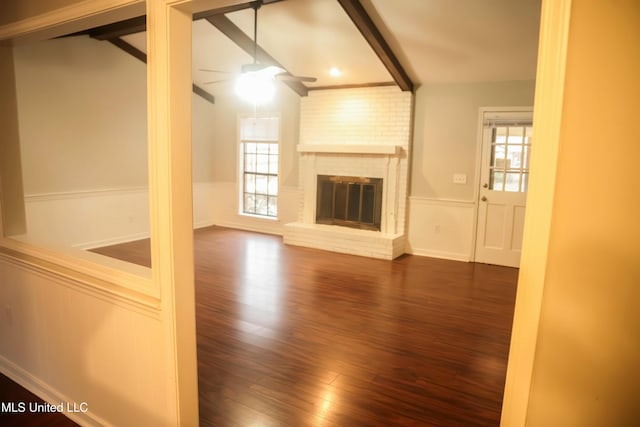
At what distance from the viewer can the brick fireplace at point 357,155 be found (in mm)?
5875

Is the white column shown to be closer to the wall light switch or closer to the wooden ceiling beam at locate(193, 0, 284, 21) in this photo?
the wooden ceiling beam at locate(193, 0, 284, 21)

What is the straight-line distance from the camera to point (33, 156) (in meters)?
5.09

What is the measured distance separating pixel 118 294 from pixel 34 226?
4.24 m

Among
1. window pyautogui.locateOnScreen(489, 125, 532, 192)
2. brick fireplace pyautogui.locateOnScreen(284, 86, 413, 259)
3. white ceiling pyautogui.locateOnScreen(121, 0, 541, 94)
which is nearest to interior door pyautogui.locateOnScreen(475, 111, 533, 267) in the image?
window pyautogui.locateOnScreen(489, 125, 532, 192)

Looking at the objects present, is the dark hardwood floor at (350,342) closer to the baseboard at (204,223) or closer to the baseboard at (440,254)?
the baseboard at (440,254)

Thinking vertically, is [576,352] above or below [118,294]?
above

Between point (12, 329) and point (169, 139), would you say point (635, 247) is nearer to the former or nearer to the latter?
point (169, 139)

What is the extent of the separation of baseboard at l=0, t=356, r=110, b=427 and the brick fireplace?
4.17 meters

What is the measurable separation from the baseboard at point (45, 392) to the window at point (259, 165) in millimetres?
4960

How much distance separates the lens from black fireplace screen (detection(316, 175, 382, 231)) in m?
6.19

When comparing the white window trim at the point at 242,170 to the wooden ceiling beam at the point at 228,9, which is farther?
the white window trim at the point at 242,170

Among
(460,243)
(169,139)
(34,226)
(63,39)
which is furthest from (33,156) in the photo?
(460,243)

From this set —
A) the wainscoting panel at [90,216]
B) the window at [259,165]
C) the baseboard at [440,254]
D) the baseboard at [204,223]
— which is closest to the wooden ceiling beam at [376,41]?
the baseboard at [440,254]

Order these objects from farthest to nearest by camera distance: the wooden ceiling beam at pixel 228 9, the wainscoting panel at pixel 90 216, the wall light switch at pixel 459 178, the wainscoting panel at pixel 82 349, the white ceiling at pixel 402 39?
the wall light switch at pixel 459 178
the wainscoting panel at pixel 90 216
the wooden ceiling beam at pixel 228 9
the white ceiling at pixel 402 39
the wainscoting panel at pixel 82 349
